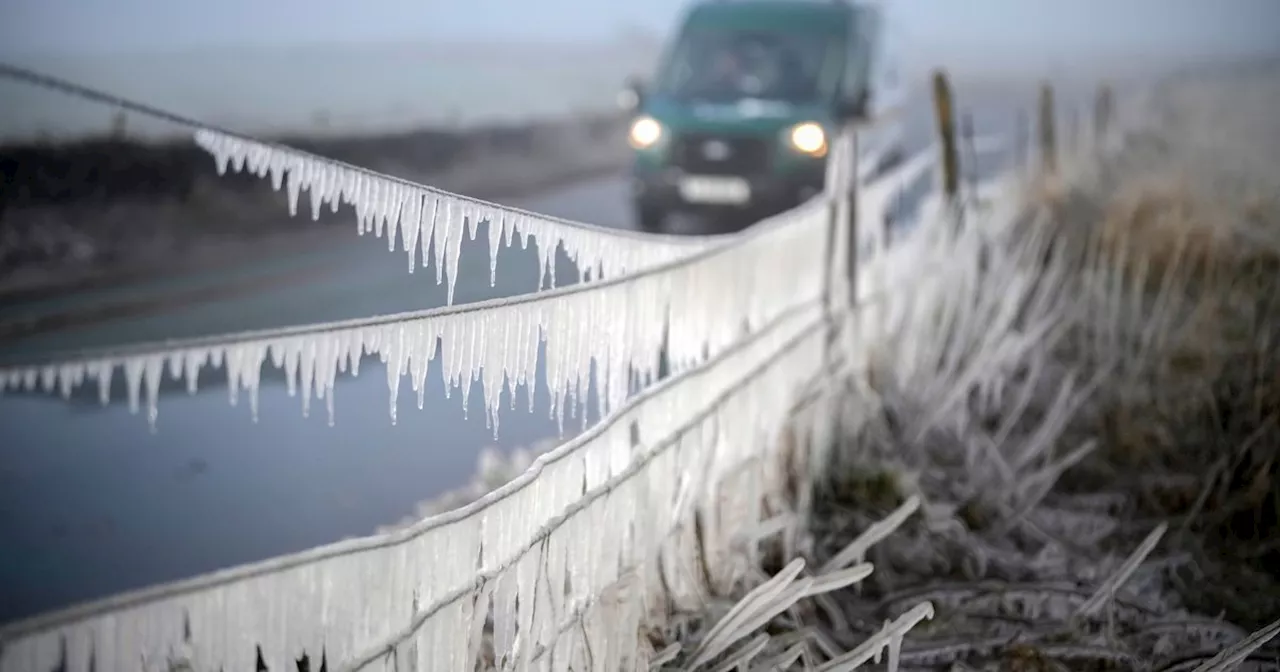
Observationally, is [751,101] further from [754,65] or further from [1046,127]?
[1046,127]

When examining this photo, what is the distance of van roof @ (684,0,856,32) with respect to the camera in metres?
5.14

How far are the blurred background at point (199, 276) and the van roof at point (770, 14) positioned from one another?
5.49ft

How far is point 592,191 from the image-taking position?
4105 mm

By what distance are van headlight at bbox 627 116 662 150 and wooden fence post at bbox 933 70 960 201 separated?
3.60 ft

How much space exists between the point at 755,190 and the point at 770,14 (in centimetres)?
176

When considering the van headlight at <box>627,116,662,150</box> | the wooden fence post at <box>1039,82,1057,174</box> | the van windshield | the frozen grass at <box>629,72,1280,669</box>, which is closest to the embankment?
the van headlight at <box>627,116,662,150</box>

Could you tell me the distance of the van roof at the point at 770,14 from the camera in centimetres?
514

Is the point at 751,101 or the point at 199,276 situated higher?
the point at 751,101

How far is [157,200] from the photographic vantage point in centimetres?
286

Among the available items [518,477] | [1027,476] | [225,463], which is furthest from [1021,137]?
[518,477]

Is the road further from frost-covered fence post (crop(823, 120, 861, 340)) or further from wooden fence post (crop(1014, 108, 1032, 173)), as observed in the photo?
wooden fence post (crop(1014, 108, 1032, 173))

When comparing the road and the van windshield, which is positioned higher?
the van windshield

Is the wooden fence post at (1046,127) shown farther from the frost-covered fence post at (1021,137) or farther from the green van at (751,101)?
the green van at (751,101)

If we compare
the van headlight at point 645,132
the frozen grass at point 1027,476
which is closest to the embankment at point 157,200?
the van headlight at point 645,132
